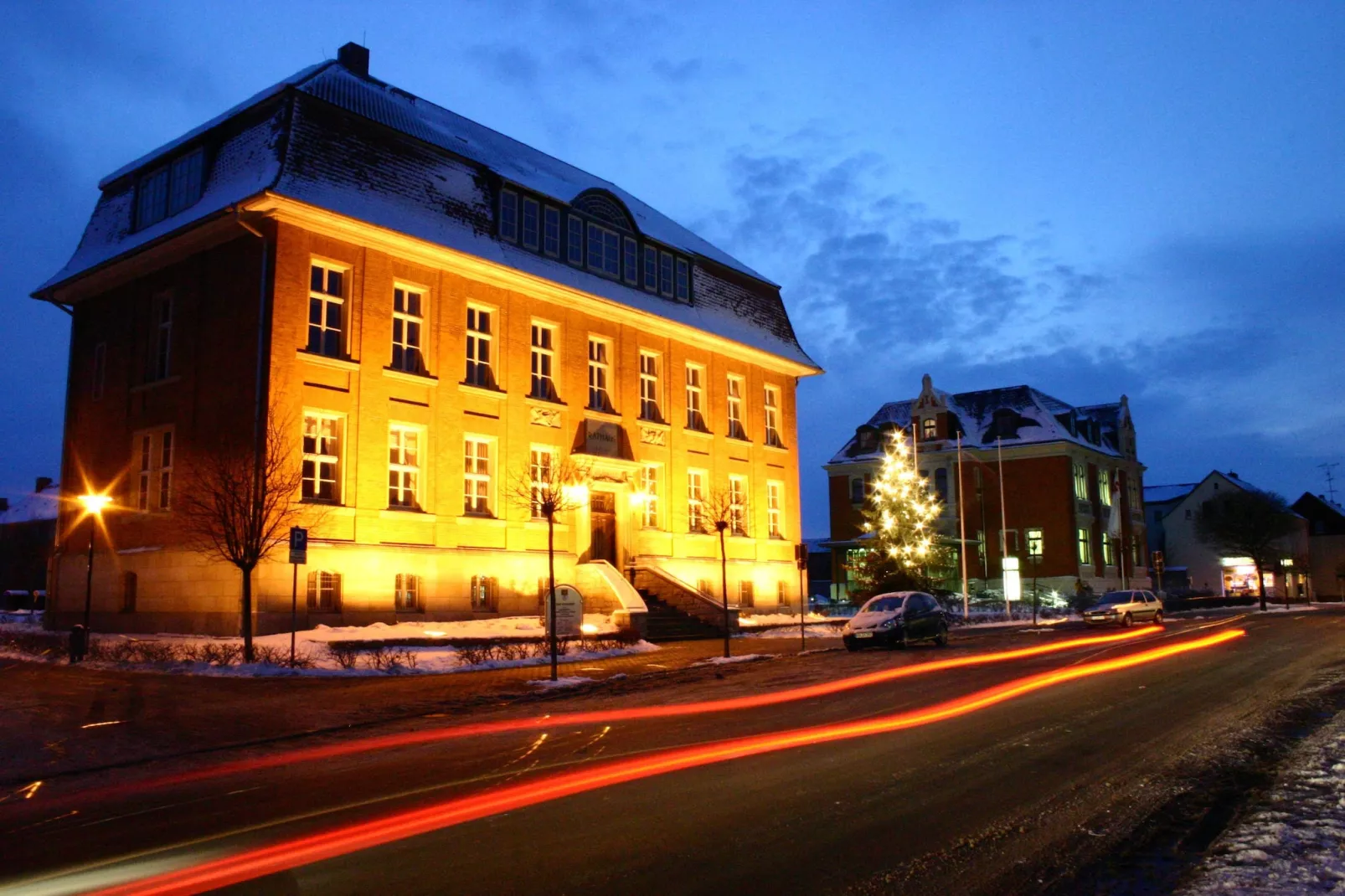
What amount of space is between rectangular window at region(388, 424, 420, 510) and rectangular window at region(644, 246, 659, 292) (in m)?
11.6

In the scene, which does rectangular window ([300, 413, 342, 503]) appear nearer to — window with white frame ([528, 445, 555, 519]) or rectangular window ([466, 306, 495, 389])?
rectangular window ([466, 306, 495, 389])

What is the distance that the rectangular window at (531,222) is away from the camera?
33.3 meters

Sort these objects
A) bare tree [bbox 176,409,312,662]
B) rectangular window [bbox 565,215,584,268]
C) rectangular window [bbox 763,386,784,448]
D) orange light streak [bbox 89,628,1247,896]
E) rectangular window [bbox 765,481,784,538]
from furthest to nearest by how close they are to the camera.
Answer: rectangular window [bbox 763,386,784,448] → rectangular window [bbox 765,481,784,538] → rectangular window [bbox 565,215,584,268] → bare tree [bbox 176,409,312,662] → orange light streak [bbox 89,628,1247,896]

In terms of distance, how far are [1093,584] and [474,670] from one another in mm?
54371

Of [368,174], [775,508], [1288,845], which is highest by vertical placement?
[368,174]

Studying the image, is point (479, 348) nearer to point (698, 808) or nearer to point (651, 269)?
point (651, 269)

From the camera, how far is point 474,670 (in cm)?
2112

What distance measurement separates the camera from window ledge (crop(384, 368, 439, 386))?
28.6 metres

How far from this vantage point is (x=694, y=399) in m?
39.4

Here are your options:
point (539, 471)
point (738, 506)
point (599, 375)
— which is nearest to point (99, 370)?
point (539, 471)

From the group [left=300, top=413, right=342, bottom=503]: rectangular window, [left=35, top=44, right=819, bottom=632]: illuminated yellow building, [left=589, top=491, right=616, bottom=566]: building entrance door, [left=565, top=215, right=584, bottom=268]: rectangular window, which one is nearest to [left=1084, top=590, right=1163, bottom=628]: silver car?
[left=35, top=44, right=819, bottom=632]: illuminated yellow building

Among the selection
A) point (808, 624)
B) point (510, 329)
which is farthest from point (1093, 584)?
point (510, 329)

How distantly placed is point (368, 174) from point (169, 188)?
20.2 ft

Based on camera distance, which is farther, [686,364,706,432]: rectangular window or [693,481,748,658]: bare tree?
[686,364,706,432]: rectangular window
